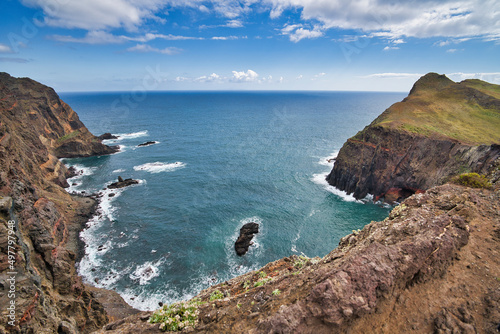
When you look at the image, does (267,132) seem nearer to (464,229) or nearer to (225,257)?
(225,257)

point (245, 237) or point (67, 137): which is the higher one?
point (67, 137)

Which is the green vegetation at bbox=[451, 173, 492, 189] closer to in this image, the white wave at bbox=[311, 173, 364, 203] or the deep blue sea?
the deep blue sea

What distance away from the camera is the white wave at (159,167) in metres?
80.0

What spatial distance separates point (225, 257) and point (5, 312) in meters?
30.5

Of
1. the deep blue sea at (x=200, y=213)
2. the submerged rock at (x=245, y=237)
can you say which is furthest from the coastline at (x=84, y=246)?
the submerged rock at (x=245, y=237)

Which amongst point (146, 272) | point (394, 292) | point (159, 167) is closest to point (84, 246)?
point (146, 272)

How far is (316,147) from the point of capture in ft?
353

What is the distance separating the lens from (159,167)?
82.8 m

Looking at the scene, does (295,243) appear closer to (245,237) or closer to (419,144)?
(245,237)

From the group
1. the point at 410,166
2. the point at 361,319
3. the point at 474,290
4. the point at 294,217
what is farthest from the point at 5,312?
the point at 410,166

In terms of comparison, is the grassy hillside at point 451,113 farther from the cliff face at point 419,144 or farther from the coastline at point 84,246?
the coastline at point 84,246

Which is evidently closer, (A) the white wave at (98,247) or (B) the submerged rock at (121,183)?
(A) the white wave at (98,247)

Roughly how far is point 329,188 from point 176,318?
6451 centimetres

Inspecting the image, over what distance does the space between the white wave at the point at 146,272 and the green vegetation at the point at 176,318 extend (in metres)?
30.0
